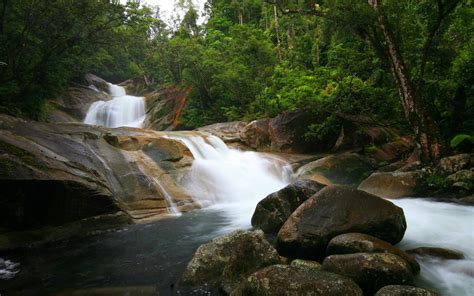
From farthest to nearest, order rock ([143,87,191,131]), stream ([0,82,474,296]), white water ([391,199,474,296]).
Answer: rock ([143,87,191,131]), stream ([0,82,474,296]), white water ([391,199,474,296])

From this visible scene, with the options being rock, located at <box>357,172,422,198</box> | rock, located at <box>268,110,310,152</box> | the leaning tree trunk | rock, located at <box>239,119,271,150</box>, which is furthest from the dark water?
rock, located at <box>239,119,271,150</box>

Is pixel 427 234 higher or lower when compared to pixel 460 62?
lower

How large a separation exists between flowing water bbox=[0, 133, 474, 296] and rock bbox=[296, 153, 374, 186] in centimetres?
248

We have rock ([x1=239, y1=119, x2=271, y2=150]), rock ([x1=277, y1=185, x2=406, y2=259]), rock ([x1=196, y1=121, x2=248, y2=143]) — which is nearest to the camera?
rock ([x1=277, y1=185, x2=406, y2=259])

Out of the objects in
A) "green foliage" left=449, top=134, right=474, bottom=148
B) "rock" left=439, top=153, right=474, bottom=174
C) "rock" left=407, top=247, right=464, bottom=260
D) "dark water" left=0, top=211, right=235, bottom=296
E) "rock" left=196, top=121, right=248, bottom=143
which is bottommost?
"dark water" left=0, top=211, right=235, bottom=296

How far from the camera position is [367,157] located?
509 inches

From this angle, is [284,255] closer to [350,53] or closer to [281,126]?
[350,53]

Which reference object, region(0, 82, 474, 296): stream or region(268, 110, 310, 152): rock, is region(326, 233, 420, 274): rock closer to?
region(0, 82, 474, 296): stream

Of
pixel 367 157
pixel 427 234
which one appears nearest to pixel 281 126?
pixel 367 157

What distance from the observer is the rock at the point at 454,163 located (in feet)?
27.8

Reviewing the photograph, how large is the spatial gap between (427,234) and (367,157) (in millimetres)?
7184

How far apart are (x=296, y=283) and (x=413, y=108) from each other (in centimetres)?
739

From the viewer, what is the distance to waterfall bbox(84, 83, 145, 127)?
81.6 ft

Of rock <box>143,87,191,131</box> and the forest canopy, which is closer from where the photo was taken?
the forest canopy
